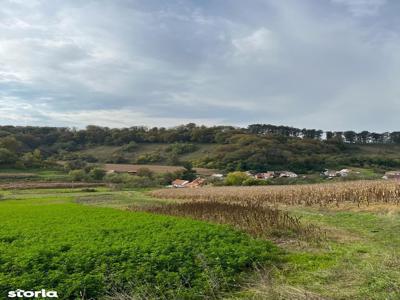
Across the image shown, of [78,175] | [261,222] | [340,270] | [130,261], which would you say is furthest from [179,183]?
[340,270]

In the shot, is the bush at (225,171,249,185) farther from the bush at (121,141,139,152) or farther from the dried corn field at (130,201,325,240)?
the bush at (121,141,139,152)

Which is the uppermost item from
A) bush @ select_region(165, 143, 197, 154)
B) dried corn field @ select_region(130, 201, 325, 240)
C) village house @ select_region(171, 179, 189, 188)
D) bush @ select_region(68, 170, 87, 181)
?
bush @ select_region(165, 143, 197, 154)

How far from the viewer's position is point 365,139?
132m

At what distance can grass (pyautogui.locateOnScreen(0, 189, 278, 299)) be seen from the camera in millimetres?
8086

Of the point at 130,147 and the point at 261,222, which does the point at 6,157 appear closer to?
the point at 130,147

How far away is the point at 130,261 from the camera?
31.7 ft

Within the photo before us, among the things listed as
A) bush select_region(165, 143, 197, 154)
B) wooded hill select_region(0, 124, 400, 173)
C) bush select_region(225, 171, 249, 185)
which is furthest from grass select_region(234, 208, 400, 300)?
bush select_region(165, 143, 197, 154)

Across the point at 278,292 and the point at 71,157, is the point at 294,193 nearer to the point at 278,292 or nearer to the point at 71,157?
the point at 278,292

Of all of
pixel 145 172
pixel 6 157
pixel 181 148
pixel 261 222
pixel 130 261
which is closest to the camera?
pixel 130 261

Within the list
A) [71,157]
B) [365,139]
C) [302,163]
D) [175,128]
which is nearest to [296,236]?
[302,163]

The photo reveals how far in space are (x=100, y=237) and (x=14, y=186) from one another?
6589cm

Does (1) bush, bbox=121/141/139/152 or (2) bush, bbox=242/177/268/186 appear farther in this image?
(1) bush, bbox=121/141/139/152

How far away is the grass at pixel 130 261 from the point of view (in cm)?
809

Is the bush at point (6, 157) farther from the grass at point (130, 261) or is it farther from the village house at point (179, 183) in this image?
the grass at point (130, 261)
